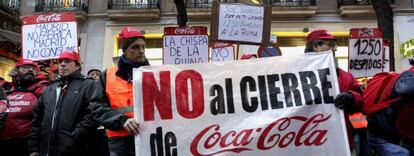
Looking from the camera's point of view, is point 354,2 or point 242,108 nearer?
point 242,108

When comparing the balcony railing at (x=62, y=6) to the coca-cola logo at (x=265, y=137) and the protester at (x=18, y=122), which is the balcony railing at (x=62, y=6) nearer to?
the protester at (x=18, y=122)

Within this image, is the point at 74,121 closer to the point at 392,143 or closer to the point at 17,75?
the point at 17,75

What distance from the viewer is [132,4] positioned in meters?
17.8

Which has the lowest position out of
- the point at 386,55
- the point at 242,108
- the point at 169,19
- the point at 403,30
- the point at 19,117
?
the point at 19,117

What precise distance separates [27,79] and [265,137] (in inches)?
128

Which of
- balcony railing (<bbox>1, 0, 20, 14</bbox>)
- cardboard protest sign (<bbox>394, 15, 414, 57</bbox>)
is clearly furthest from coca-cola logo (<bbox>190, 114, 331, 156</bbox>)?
balcony railing (<bbox>1, 0, 20, 14</bbox>)

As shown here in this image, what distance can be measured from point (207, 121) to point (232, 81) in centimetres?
37

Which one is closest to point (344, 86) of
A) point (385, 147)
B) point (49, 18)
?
point (385, 147)

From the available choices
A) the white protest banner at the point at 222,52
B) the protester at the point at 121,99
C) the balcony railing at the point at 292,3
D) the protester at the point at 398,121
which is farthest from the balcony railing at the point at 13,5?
the protester at the point at 398,121

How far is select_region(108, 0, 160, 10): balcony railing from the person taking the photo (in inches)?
696

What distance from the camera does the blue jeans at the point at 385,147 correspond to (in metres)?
4.00

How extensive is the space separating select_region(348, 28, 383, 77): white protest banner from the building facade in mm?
8078

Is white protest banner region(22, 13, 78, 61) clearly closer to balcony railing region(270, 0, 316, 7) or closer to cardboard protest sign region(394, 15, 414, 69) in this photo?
balcony railing region(270, 0, 316, 7)

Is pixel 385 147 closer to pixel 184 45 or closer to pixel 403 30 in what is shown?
pixel 184 45
